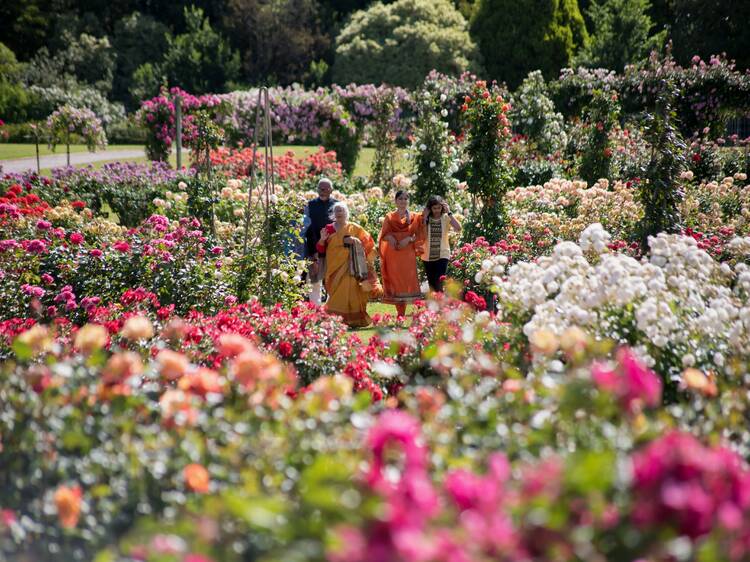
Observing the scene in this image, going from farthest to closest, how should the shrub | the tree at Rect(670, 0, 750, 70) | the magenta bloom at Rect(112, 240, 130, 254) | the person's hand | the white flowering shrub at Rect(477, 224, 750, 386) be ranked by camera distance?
the tree at Rect(670, 0, 750, 70), the shrub, the person's hand, the magenta bloom at Rect(112, 240, 130, 254), the white flowering shrub at Rect(477, 224, 750, 386)

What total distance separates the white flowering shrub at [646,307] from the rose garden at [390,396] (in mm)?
16

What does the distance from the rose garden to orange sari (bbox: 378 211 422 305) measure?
0.39 meters

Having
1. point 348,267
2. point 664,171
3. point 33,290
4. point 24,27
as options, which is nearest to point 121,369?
point 33,290

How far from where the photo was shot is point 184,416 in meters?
2.54

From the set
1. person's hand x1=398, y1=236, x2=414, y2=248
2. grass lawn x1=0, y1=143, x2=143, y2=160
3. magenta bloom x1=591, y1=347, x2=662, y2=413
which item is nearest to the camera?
magenta bloom x1=591, y1=347, x2=662, y2=413

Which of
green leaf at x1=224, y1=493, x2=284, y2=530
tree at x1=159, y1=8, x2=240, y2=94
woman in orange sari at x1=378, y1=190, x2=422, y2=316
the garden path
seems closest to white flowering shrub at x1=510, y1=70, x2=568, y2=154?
Answer: woman in orange sari at x1=378, y1=190, x2=422, y2=316

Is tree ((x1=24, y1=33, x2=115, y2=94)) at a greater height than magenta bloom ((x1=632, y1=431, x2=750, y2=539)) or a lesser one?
greater

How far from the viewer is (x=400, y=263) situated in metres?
8.64

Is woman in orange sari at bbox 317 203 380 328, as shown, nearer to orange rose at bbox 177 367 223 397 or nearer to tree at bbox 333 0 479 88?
orange rose at bbox 177 367 223 397

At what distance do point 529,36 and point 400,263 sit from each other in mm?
28157

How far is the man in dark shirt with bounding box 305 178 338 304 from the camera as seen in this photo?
8445 millimetres

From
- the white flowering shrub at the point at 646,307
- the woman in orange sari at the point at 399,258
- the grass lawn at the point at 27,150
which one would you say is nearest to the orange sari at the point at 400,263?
the woman in orange sari at the point at 399,258

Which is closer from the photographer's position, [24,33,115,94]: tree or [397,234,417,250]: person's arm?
[397,234,417,250]: person's arm

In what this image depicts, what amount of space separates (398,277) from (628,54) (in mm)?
25006
